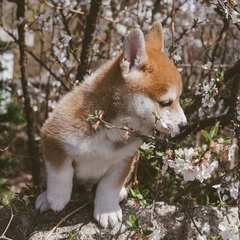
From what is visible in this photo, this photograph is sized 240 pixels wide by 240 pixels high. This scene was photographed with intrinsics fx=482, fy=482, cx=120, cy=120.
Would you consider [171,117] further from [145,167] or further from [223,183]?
[145,167]

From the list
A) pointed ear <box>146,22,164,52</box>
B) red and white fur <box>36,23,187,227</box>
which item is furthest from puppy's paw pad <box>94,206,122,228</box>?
pointed ear <box>146,22,164,52</box>

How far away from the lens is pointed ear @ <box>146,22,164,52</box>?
3.41 metres

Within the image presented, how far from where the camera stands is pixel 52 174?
310 cm

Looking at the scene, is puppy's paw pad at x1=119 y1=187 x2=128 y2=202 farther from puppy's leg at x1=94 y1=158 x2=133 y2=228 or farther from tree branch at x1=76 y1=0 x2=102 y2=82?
tree branch at x1=76 y1=0 x2=102 y2=82

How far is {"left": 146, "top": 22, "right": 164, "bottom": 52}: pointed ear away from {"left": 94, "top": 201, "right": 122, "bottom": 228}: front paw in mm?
1145

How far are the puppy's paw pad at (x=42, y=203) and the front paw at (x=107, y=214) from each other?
328 millimetres

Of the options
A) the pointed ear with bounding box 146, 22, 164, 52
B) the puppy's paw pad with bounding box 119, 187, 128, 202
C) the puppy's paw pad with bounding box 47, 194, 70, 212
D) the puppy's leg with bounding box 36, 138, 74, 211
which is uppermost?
the pointed ear with bounding box 146, 22, 164, 52

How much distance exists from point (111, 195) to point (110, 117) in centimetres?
56

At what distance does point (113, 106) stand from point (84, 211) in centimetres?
77

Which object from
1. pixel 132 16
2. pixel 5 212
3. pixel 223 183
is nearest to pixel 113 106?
pixel 223 183

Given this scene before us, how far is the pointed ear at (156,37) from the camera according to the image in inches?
134

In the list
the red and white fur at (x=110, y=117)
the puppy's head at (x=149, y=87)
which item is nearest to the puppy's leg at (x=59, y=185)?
the red and white fur at (x=110, y=117)

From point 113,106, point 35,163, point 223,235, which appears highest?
point 113,106

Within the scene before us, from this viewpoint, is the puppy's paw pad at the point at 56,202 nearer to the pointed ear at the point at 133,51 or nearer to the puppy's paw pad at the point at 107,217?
the puppy's paw pad at the point at 107,217
